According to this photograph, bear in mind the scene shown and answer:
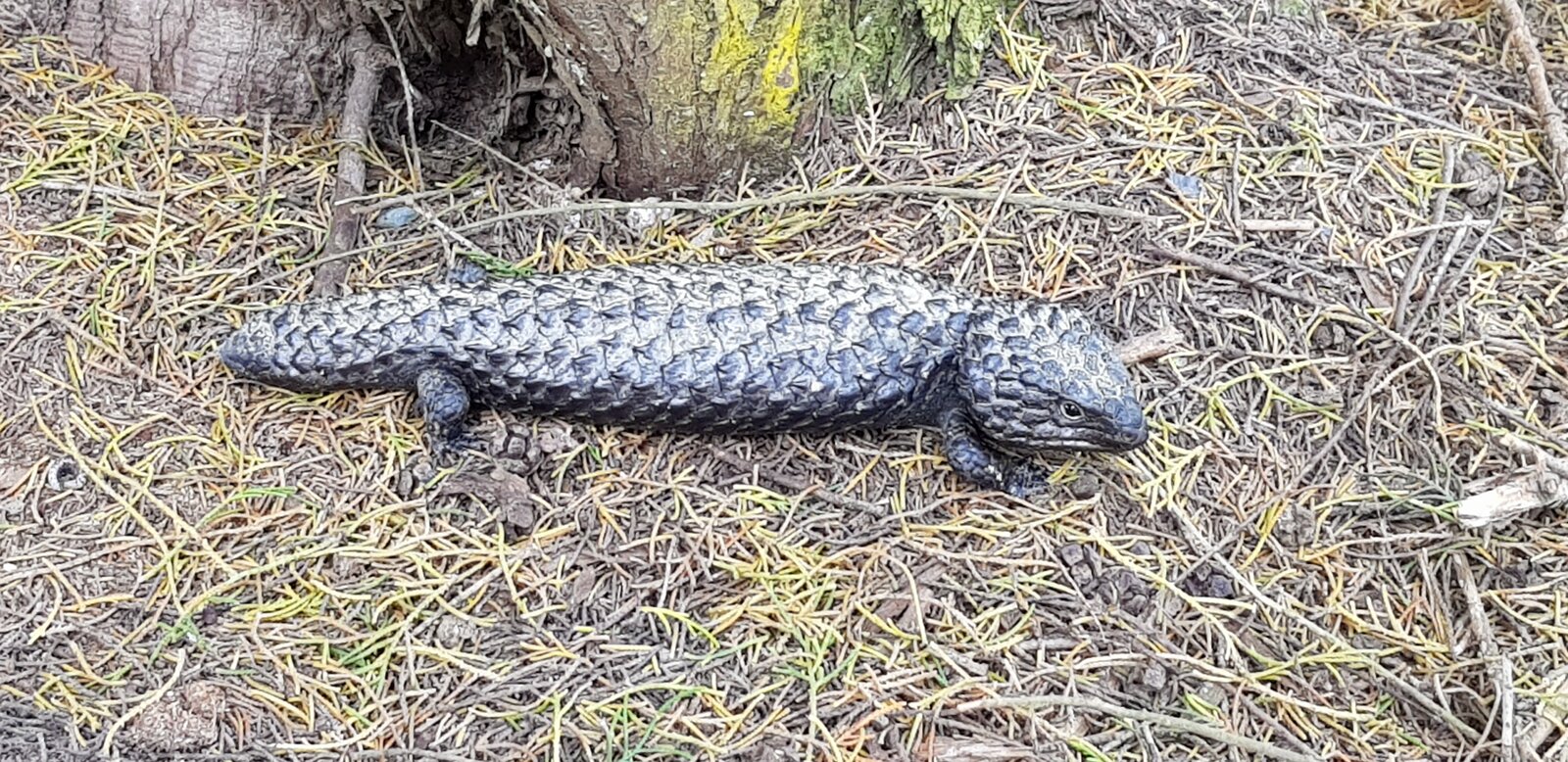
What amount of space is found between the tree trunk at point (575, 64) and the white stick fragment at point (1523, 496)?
2069mm

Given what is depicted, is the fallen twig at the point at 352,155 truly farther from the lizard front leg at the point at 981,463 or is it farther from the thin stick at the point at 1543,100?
the thin stick at the point at 1543,100

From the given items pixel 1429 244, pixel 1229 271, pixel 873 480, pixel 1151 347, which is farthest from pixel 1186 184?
pixel 873 480

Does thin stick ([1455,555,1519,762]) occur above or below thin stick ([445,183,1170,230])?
below

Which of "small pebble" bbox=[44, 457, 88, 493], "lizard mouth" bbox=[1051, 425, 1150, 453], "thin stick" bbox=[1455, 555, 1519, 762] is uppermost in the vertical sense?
"lizard mouth" bbox=[1051, 425, 1150, 453]

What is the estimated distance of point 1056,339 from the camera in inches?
141

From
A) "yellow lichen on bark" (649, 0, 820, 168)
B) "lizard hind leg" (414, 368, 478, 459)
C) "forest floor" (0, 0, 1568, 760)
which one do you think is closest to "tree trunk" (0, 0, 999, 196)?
"yellow lichen on bark" (649, 0, 820, 168)

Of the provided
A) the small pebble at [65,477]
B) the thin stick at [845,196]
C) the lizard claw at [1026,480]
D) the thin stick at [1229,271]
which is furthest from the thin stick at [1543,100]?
the small pebble at [65,477]

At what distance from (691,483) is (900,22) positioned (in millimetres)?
Result: 1711

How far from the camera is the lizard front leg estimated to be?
11.6 ft

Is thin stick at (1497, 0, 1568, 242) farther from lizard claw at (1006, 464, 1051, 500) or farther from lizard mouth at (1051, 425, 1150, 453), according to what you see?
lizard claw at (1006, 464, 1051, 500)

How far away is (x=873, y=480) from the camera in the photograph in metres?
3.62

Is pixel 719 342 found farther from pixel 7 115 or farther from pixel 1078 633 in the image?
pixel 7 115

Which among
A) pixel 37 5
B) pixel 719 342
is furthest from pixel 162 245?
pixel 719 342

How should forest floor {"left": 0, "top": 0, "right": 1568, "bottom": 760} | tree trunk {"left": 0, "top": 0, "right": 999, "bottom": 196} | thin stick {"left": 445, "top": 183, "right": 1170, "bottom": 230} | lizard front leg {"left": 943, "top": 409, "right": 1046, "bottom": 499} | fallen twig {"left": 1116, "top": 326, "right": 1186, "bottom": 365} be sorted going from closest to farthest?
forest floor {"left": 0, "top": 0, "right": 1568, "bottom": 760}
lizard front leg {"left": 943, "top": 409, "right": 1046, "bottom": 499}
fallen twig {"left": 1116, "top": 326, "right": 1186, "bottom": 365}
tree trunk {"left": 0, "top": 0, "right": 999, "bottom": 196}
thin stick {"left": 445, "top": 183, "right": 1170, "bottom": 230}
